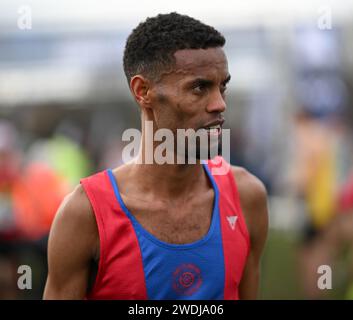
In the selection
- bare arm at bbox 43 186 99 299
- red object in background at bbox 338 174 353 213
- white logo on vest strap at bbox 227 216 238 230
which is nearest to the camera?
bare arm at bbox 43 186 99 299

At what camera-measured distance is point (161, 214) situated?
440cm

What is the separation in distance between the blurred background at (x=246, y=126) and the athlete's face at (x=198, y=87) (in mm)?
1922

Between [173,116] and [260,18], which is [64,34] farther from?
[173,116]

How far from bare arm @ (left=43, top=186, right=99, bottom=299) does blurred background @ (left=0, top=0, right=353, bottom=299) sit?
2073 mm

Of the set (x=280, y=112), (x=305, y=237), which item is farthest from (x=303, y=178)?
(x=280, y=112)

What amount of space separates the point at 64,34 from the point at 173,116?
9.91m

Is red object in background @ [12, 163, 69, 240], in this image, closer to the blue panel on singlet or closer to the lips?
the blue panel on singlet

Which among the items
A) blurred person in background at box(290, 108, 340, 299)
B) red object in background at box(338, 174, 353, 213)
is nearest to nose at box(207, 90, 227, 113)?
red object in background at box(338, 174, 353, 213)

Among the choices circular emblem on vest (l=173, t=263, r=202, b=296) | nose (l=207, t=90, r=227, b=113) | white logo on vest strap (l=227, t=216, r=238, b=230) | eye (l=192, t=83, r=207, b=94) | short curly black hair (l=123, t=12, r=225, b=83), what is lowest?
circular emblem on vest (l=173, t=263, r=202, b=296)

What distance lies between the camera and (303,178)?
10172 mm

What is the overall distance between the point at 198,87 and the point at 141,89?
A: 40 centimetres

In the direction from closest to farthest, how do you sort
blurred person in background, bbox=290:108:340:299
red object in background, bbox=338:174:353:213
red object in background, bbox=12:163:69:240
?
red object in background, bbox=338:174:353:213 < blurred person in background, bbox=290:108:340:299 < red object in background, bbox=12:163:69:240

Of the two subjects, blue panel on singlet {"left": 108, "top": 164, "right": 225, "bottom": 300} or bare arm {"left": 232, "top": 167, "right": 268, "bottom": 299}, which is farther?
bare arm {"left": 232, "top": 167, "right": 268, "bottom": 299}

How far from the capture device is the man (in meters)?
4.23
